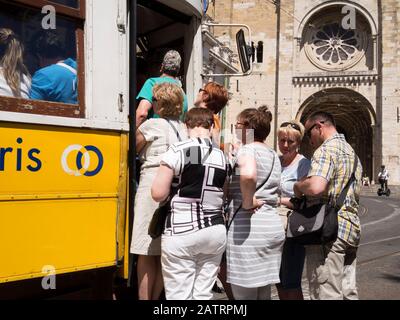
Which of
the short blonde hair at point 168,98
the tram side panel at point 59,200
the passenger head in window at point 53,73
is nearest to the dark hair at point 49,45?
the passenger head in window at point 53,73

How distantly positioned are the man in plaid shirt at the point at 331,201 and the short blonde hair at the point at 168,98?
42.3 inches

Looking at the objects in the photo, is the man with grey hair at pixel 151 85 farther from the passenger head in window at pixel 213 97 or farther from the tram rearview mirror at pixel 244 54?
the tram rearview mirror at pixel 244 54

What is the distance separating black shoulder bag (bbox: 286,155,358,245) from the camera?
3.35 meters

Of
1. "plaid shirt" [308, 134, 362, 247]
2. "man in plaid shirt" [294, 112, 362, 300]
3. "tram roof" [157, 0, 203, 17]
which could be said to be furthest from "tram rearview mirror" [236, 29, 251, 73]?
"plaid shirt" [308, 134, 362, 247]

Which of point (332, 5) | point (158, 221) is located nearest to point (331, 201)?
point (158, 221)

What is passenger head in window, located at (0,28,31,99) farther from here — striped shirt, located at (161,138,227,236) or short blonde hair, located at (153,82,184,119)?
striped shirt, located at (161,138,227,236)

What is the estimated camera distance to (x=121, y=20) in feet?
11.0

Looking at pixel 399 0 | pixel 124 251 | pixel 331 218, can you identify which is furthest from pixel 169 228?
pixel 399 0

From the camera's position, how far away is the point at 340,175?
11.4 feet

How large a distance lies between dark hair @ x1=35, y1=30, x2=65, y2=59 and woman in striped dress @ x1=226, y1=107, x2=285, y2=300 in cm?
133

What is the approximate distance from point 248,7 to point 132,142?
99.5ft

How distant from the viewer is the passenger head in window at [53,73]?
299 centimetres

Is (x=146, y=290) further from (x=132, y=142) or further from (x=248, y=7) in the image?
(x=248, y=7)

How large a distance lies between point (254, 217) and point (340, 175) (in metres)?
0.74
